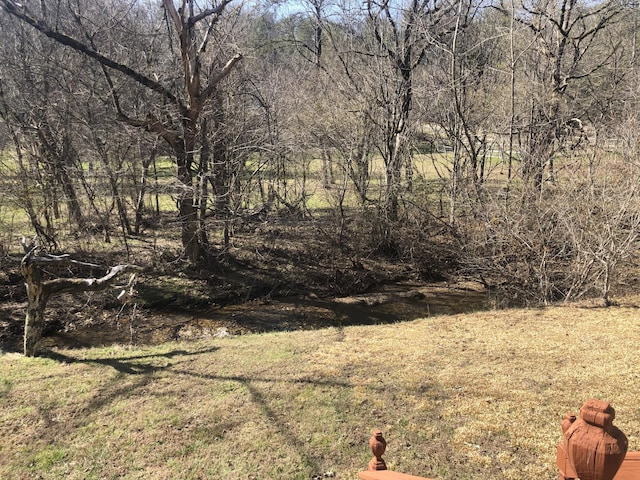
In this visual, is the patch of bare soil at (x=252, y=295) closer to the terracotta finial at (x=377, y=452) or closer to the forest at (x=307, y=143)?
the forest at (x=307, y=143)

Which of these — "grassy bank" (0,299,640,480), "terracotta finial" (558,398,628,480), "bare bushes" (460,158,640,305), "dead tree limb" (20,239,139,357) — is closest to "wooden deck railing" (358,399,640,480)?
"terracotta finial" (558,398,628,480)

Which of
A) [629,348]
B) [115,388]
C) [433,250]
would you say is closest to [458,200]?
[433,250]

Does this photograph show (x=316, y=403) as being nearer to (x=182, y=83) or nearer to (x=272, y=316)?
(x=272, y=316)

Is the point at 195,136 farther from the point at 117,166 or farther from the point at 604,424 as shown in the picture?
the point at 604,424

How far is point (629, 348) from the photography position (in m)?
6.56

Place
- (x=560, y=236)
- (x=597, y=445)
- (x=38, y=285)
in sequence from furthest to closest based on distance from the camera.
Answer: (x=560, y=236) < (x=38, y=285) < (x=597, y=445)

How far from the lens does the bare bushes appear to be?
8820 millimetres

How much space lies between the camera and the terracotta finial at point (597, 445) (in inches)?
67.4

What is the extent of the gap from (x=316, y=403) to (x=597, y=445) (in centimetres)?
408

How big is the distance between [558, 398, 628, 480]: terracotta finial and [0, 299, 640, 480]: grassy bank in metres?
2.65

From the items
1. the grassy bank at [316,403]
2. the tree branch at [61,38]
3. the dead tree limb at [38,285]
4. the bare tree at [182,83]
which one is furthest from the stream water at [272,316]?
the tree branch at [61,38]

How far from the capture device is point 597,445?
67.7 inches

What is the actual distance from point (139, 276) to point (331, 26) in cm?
1272

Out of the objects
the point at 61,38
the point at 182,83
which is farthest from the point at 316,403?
the point at 182,83
